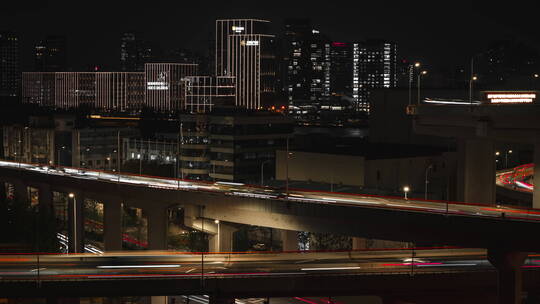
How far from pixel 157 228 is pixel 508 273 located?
25.2 meters

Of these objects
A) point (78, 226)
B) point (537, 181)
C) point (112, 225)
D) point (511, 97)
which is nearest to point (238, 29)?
point (78, 226)

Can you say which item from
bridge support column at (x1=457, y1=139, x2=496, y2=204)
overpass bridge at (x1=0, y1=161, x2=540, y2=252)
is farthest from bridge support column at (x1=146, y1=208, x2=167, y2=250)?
bridge support column at (x1=457, y1=139, x2=496, y2=204)

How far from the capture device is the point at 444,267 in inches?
1286

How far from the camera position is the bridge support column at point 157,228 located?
49.4 meters

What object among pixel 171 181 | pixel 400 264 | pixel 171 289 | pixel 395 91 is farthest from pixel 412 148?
pixel 171 289

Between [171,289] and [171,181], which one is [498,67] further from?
[171,289]

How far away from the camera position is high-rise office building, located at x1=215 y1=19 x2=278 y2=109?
614 ft

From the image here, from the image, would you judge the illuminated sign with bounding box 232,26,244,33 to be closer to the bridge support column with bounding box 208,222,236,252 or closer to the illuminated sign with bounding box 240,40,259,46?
the illuminated sign with bounding box 240,40,259,46

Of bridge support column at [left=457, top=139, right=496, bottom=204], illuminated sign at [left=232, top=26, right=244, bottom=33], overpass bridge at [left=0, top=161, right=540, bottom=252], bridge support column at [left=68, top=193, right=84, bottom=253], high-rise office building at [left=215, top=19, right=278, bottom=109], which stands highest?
illuminated sign at [left=232, top=26, right=244, bottom=33]

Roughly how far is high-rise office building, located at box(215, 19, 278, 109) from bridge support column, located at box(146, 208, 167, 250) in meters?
137

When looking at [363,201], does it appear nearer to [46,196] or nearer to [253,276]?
[253,276]

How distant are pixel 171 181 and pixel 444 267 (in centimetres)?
2861

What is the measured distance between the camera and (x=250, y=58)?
618 feet

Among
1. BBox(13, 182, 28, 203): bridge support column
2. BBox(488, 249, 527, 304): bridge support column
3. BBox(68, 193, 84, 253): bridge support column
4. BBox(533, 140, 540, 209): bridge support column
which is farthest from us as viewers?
BBox(13, 182, 28, 203): bridge support column
